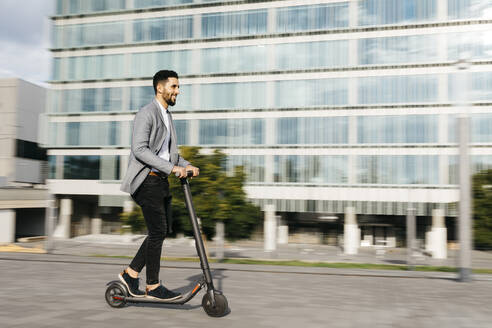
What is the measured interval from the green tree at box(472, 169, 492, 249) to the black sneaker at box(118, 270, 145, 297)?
25.4m

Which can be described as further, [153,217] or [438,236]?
[438,236]

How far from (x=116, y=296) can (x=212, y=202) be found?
702 inches

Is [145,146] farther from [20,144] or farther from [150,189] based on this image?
[20,144]

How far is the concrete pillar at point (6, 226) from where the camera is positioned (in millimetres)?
39531

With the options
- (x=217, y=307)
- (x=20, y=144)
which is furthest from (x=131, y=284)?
(x=20, y=144)

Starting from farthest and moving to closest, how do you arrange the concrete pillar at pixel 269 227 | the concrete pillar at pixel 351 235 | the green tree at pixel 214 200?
the concrete pillar at pixel 351 235 < the concrete pillar at pixel 269 227 < the green tree at pixel 214 200

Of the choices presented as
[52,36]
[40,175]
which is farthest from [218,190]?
[40,175]

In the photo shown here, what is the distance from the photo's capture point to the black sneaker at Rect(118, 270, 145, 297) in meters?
3.96

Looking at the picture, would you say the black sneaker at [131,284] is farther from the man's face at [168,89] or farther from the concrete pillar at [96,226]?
the concrete pillar at [96,226]

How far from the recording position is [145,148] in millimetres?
3902

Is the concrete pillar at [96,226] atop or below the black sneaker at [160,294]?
below

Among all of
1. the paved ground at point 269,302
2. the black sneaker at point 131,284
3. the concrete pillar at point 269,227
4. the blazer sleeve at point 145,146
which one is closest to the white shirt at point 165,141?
the blazer sleeve at point 145,146

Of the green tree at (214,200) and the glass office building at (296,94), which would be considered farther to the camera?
the glass office building at (296,94)

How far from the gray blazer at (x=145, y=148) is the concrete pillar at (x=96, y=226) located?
4584 cm
